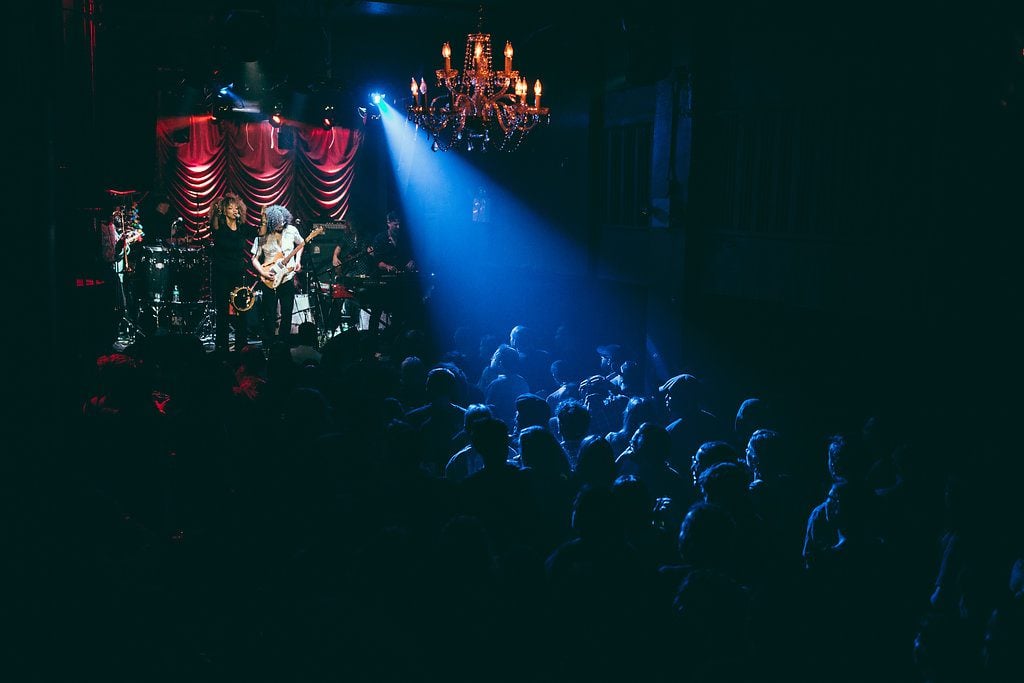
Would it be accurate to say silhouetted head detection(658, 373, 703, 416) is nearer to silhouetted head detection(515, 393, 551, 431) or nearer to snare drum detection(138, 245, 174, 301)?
silhouetted head detection(515, 393, 551, 431)

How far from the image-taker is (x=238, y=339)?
1111 centimetres

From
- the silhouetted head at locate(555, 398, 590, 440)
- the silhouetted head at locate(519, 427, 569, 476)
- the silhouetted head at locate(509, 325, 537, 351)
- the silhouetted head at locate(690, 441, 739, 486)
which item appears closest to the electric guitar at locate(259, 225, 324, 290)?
the silhouetted head at locate(509, 325, 537, 351)

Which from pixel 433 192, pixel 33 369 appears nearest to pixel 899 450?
pixel 33 369

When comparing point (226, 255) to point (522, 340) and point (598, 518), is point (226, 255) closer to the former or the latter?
point (522, 340)

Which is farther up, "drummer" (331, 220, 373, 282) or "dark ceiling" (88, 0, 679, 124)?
"dark ceiling" (88, 0, 679, 124)

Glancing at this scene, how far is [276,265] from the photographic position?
11398 mm

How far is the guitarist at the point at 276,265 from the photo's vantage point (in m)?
11.3

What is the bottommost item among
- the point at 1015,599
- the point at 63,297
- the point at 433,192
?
the point at 1015,599

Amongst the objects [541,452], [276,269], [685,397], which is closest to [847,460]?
[685,397]

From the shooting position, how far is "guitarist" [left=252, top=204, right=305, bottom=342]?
1131cm

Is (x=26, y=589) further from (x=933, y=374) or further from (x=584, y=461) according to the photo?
(x=933, y=374)

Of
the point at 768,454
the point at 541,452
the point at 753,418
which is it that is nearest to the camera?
the point at 541,452

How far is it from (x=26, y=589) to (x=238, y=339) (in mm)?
8191

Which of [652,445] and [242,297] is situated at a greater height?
[242,297]
